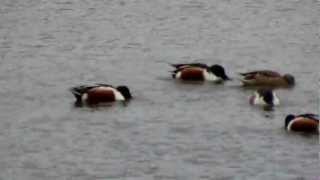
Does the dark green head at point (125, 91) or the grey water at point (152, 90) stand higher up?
the dark green head at point (125, 91)

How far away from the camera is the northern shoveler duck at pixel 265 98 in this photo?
24203 millimetres

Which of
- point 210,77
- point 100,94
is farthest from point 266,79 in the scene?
point 100,94

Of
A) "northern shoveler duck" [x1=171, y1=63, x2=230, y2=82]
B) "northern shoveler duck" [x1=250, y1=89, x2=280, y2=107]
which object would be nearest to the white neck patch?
"northern shoveler duck" [x1=171, y1=63, x2=230, y2=82]

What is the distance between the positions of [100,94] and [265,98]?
3052 millimetres

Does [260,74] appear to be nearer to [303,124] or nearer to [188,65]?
[188,65]

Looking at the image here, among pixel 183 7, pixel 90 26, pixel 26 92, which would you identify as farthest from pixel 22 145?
pixel 183 7

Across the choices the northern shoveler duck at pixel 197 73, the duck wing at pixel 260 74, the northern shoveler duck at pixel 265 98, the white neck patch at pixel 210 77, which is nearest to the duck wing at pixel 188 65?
the northern shoveler duck at pixel 197 73

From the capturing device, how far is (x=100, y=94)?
24.5m

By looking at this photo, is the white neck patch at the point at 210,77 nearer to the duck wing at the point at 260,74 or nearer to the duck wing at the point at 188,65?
the duck wing at the point at 188,65

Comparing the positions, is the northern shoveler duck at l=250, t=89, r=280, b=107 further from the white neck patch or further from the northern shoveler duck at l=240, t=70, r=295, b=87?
the white neck patch

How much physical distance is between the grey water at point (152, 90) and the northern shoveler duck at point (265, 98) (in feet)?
0.58

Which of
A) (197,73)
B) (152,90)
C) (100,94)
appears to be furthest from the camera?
(197,73)

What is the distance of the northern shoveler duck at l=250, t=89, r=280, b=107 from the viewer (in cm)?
2420

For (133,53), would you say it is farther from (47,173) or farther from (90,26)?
(47,173)
